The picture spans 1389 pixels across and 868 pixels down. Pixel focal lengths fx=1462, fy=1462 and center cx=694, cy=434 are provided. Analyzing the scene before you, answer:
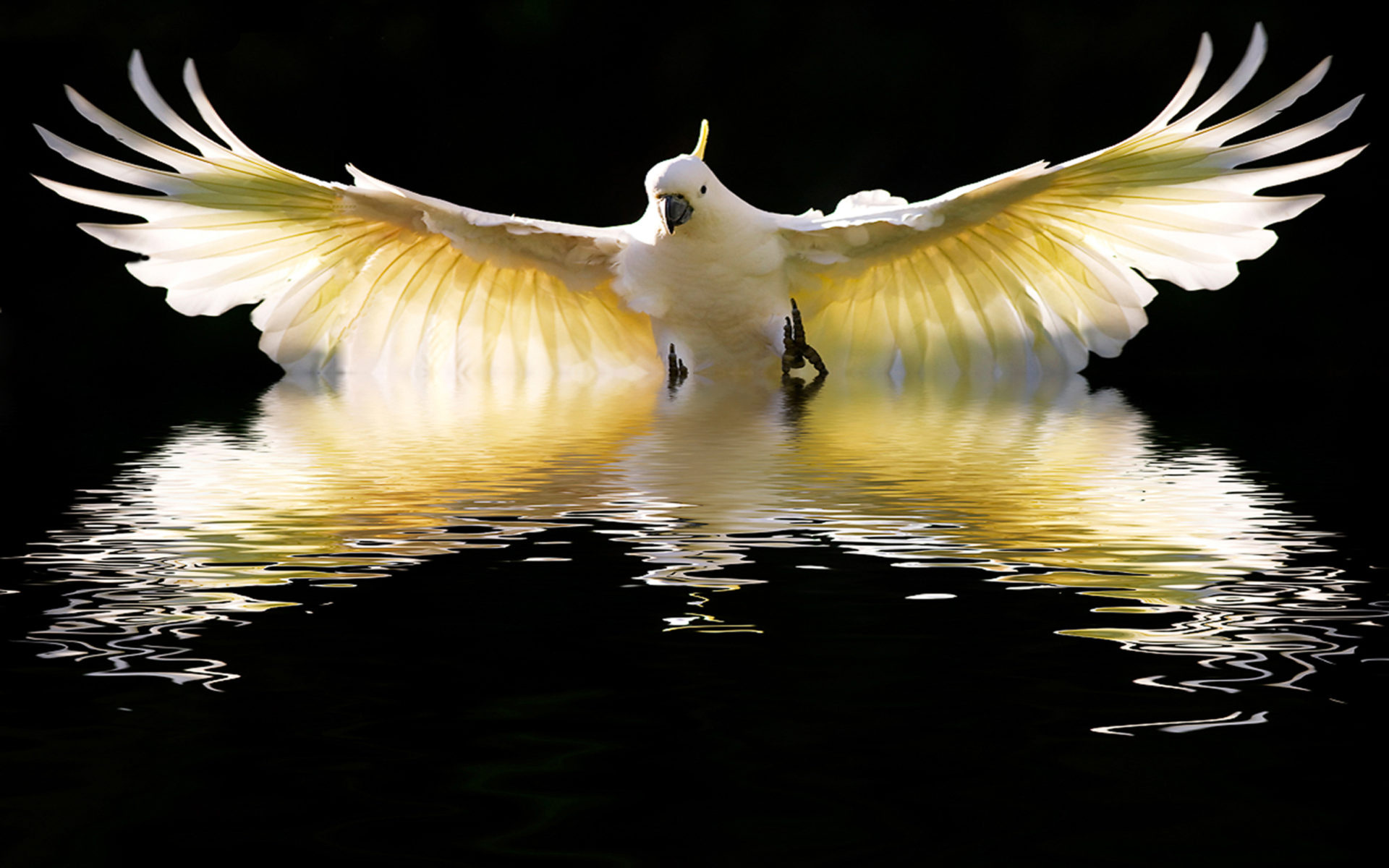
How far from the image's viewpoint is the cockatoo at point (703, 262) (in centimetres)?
466

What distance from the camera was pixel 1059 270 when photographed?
536cm

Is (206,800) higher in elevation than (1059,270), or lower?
lower

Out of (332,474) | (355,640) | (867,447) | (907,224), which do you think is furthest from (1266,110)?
(355,640)

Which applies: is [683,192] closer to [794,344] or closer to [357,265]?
[794,344]

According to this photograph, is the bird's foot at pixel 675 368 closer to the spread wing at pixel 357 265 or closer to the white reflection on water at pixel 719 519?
the spread wing at pixel 357 265

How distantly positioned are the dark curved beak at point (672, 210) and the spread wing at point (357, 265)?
33cm

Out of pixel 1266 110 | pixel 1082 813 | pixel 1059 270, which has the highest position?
pixel 1266 110

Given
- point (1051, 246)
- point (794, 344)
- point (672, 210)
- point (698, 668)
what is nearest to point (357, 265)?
point (672, 210)

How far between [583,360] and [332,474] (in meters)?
3.58

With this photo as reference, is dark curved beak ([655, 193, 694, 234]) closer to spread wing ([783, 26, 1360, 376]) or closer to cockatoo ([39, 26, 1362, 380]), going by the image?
cockatoo ([39, 26, 1362, 380])

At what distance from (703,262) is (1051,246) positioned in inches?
50.2

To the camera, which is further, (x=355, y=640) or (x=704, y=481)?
(x=704, y=481)

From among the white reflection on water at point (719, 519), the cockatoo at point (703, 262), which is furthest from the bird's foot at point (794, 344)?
the white reflection on water at point (719, 519)

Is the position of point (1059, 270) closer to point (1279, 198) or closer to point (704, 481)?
point (1279, 198)
